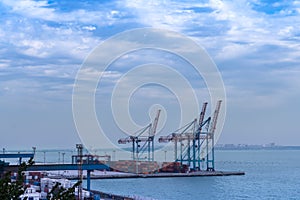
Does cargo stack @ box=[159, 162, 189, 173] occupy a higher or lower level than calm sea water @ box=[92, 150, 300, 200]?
higher

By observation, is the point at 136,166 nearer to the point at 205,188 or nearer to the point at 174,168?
the point at 174,168

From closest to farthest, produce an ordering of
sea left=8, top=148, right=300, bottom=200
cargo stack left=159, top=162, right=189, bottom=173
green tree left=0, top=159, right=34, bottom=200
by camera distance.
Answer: green tree left=0, top=159, right=34, bottom=200 < sea left=8, top=148, right=300, bottom=200 < cargo stack left=159, top=162, right=189, bottom=173

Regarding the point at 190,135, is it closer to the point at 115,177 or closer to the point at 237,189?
the point at 115,177

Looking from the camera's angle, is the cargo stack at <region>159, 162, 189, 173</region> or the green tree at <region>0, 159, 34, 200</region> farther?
the cargo stack at <region>159, 162, 189, 173</region>

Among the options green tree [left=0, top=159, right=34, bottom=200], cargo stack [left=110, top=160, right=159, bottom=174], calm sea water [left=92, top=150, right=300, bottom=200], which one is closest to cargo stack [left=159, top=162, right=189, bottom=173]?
cargo stack [left=110, top=160, right=159, bottom=174]

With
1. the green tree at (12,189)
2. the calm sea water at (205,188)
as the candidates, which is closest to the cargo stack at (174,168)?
the calm sea water at (205,188)

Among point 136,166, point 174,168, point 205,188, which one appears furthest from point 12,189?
point 136,166

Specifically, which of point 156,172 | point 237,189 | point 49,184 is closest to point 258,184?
point 237,189

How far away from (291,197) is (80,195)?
11.9 meters

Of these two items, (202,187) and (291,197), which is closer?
(291,197)

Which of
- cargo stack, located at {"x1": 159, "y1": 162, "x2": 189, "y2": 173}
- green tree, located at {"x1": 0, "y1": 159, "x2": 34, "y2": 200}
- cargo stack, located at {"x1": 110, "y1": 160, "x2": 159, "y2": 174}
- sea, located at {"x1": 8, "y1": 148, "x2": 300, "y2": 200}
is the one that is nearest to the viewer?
green tree, located at {"x1": 0, "y1": 159, "x2": 34, "y2": 200}

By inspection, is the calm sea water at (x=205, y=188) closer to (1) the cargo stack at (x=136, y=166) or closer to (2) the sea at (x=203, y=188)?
(2) the sea at (x=203, y=188)

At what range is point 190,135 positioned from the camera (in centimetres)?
4534

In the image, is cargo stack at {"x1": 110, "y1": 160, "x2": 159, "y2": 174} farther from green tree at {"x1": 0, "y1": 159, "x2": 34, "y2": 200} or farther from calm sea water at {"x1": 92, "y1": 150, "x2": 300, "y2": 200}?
green tree at {"x1": 0, "y1": 159, "x2": 34, "y2": 200}
